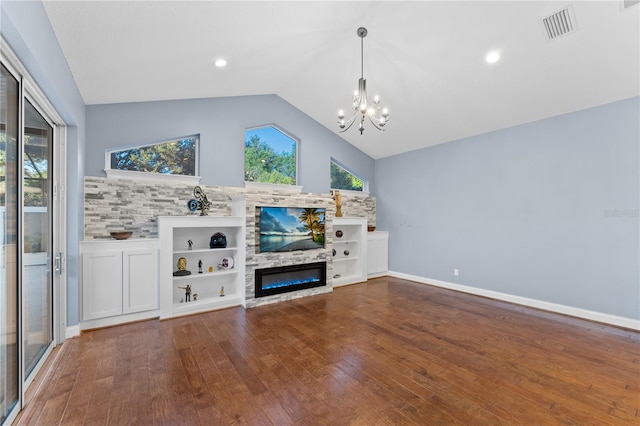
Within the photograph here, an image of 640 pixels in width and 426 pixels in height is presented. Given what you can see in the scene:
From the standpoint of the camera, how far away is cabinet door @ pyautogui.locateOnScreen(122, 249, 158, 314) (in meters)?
3.65

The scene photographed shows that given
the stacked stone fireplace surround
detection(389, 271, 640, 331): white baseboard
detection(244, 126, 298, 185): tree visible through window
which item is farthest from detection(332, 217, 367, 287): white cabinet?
detection(244, 126, 298, 185): tree visible through window

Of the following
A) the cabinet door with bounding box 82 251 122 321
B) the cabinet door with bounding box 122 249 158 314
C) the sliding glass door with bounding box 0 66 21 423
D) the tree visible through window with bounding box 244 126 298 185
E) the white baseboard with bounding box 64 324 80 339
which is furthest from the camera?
the tree visible through window with bounding box 244 126 298 185

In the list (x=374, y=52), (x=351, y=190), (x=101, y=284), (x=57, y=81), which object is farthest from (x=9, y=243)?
(x=351, y=190)

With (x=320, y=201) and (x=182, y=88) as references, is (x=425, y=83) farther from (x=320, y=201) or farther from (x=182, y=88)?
(x=182, y=88)

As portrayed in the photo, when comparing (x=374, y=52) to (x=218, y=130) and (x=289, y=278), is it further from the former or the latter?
(x=289, y=278)

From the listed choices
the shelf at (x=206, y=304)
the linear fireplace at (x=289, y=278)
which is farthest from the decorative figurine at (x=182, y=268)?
the linear fireplace at (x=289, y=278)

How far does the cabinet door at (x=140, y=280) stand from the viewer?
12.0 ft

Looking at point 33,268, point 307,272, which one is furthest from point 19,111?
point 307,272

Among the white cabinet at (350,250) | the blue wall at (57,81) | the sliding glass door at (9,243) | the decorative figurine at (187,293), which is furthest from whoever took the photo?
the white cabinet at (350,250)

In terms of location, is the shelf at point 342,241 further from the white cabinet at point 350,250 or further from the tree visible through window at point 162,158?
the tree visible through window at point 162,158

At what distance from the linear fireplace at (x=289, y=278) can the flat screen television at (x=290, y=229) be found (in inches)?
12.9

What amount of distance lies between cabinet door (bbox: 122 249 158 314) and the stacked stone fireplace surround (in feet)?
1.56

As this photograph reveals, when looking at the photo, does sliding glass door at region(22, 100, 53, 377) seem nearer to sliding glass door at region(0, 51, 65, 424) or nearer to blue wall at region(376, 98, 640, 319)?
sliding glass door at region(0, 51, 65, 424)

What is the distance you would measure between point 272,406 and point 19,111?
9.27 feet
